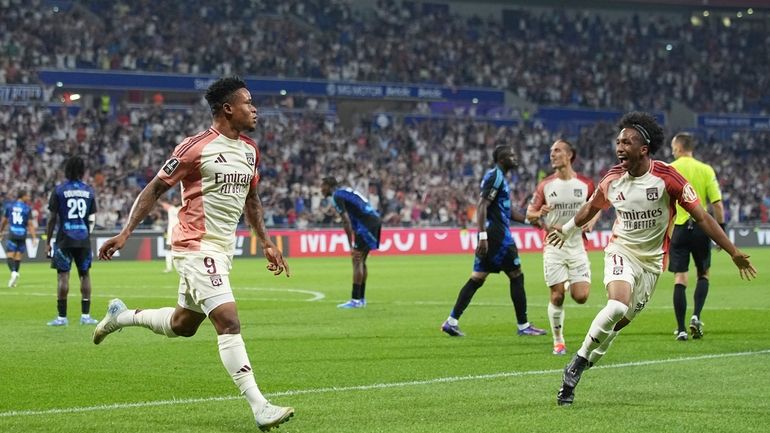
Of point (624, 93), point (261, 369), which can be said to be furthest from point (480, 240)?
point (624, 93)

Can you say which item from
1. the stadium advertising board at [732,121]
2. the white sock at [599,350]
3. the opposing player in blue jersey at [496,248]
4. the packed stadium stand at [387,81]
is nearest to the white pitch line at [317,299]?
the opposing player in blue jersey at [496,248]

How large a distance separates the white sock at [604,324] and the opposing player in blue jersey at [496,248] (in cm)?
531

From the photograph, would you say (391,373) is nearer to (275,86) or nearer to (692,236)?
(692,236)

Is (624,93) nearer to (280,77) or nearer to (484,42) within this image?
(484,42)

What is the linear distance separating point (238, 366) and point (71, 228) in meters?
9.17

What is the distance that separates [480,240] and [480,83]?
47389 mm

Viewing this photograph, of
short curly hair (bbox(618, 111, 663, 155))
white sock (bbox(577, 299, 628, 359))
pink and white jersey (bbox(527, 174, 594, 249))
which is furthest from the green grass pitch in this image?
short curly hair (bbox(618, 111, 663, 155))

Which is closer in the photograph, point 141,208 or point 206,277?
point 206,277

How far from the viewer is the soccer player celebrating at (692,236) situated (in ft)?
46.9

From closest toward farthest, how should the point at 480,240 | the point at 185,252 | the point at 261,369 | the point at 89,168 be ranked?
the point at 185,252 → the point at 261,369 → the point at 480,240 → the point at 89,168

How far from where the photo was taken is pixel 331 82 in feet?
179

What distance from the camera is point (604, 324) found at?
9.21 m

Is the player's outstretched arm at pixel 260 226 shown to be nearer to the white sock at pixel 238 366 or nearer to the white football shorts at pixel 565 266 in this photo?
the white sock at pixel 238 366

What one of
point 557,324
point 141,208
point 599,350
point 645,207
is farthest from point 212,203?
point 557,324
